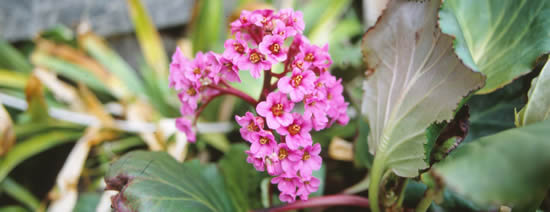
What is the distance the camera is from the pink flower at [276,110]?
54cm

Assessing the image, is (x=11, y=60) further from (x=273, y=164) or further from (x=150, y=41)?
(x=273, y=164)

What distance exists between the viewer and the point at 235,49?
22.3 inches

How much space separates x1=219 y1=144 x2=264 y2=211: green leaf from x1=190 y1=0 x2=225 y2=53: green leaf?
101cm

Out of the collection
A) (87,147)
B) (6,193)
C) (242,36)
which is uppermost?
(242,36)

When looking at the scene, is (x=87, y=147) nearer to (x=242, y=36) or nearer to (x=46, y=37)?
(x=46, y=37)

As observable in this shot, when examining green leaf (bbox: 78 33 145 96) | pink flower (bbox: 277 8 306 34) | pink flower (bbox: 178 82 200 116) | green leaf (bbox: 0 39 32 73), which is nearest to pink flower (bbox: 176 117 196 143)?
pink flower (bbox: 178 82 200 116)

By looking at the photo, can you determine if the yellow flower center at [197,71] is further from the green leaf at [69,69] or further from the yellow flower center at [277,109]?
the green leaf at [69,69]

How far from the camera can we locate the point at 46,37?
6.08 ft

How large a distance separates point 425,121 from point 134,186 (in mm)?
480

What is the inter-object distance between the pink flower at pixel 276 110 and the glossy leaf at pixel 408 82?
0.21 m

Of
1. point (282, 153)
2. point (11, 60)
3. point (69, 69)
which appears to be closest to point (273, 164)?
point (282, 153)

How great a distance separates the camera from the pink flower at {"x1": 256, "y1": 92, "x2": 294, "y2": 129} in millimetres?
537

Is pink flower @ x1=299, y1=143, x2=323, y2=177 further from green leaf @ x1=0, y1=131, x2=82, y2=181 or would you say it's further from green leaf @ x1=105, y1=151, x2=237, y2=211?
green leaf @ x1=0, y1=131, x2=82, y2=181

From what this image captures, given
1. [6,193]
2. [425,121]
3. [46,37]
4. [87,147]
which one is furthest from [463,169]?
[46,37]
